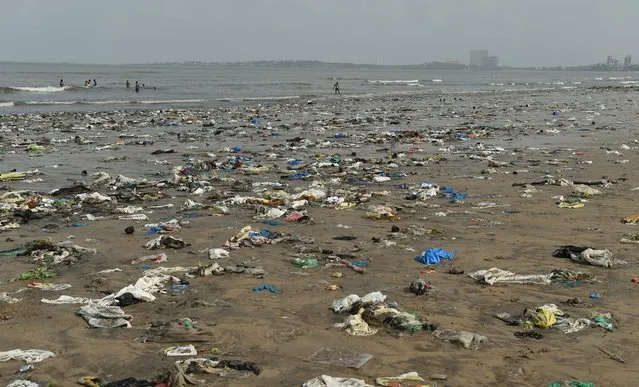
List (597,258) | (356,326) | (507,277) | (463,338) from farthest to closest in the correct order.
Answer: (597,258) → (507,277) → (356,326) → (463,338)

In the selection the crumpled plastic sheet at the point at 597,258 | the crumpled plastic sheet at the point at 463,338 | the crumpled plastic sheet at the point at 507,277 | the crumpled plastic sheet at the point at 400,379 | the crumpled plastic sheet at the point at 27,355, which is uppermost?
the crumpled plastic sheet at the point at 597,258

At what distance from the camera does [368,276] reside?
280 inches

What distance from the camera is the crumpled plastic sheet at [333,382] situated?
435 cm

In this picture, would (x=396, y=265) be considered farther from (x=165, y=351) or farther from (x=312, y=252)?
(x=165, y=351)

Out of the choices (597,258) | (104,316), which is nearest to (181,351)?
(104,316)

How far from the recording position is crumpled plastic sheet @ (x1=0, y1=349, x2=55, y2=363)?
4862 millimetres

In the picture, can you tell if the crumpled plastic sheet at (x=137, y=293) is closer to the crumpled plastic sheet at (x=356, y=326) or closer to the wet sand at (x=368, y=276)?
the wet sand at (x=368, y=276)

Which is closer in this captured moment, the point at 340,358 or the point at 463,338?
the point at 340,358

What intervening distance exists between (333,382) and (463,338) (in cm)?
149

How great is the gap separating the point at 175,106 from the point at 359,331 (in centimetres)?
3574

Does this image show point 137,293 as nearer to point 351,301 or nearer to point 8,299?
point 8,299

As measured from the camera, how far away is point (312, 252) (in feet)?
26.4

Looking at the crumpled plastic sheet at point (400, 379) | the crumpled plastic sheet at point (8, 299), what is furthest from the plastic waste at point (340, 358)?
the crumpled plastic sheet at point (8, 299)

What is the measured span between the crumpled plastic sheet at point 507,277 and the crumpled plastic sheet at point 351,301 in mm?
1438
